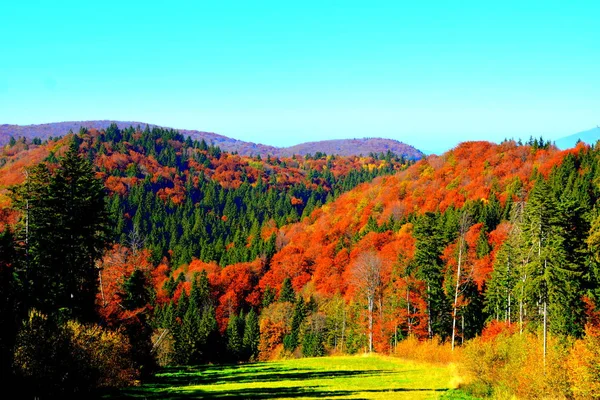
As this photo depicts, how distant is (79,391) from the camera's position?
2506 cm

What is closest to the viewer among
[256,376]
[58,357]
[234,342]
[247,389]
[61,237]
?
[58,357]

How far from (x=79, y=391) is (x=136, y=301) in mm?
16765

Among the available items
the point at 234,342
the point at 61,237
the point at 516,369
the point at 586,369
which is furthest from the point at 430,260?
the point at 234,342

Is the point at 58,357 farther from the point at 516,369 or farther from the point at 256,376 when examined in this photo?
the point at 516,369

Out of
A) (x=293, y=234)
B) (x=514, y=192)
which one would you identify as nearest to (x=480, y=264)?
(x=514, y=192)

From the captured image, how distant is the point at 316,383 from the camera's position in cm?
3141

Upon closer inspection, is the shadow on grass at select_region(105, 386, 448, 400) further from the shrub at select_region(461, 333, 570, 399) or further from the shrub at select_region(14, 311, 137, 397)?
the shrub at select_region(461, 333, 570, 399)

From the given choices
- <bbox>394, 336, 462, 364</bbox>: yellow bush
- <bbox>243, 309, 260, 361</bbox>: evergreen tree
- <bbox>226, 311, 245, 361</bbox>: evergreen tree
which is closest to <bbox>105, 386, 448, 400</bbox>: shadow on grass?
<bbox>394, 336, 462, 364</bbox>: yellow bush

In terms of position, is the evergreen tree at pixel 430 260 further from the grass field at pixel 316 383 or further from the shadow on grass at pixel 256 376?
the shadow on grass at pixel 256 376

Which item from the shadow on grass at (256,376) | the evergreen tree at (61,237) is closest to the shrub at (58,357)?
the evergreen tree at (61,237)

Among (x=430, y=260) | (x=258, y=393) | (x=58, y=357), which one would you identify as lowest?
(x=258, y=393)

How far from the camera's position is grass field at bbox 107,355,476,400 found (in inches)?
1054

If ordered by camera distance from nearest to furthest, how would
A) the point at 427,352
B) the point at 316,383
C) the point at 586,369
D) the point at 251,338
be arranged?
the point at 586,369 → the point at 316,383 → the point at 427,352 → the point at 251,338

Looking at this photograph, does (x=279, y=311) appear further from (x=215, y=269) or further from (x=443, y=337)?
(x=443, y=337)
